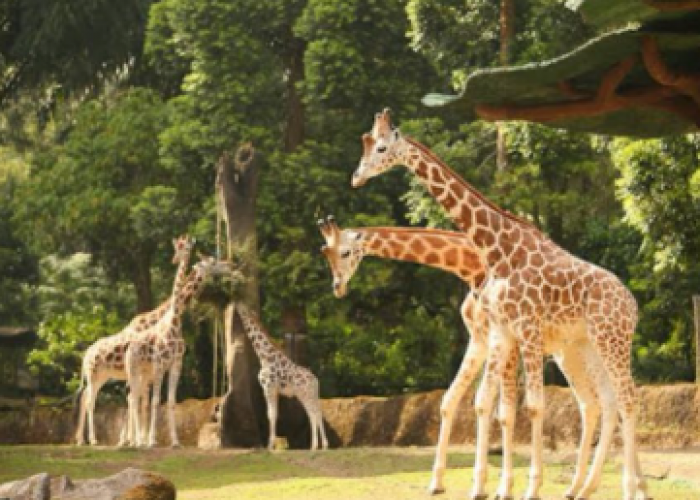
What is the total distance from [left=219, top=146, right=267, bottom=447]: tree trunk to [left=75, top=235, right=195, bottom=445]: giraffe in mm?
821

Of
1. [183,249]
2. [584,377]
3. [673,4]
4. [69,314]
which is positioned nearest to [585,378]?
[584,377]

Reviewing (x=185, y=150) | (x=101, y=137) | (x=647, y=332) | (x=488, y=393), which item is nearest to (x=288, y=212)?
(x=185, y=150)

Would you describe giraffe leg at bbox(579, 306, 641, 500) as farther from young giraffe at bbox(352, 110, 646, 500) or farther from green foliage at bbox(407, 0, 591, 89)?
green foliage at bbox(407, 0, 591, 89)

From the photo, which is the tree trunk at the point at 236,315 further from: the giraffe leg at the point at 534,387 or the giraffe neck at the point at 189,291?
the giraffe leg at the point at 534,387

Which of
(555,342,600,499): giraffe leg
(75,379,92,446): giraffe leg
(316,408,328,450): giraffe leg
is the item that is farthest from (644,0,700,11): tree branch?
(75,379,92,446): giraffe leg

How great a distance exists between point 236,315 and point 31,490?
14195 mm

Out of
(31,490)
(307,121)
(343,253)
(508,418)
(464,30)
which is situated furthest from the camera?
(307,121)

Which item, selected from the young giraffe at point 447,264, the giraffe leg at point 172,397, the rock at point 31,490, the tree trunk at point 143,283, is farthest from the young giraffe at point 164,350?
the rock at point 31,490

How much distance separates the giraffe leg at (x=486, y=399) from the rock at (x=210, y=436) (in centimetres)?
1210

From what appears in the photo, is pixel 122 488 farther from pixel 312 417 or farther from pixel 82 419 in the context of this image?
pixel 82 419

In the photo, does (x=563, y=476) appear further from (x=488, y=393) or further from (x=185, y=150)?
(x=185, y=150)

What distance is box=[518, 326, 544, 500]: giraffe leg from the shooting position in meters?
13.1

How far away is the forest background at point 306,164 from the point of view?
28172 millimetres

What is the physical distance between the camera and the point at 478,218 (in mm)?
13734
